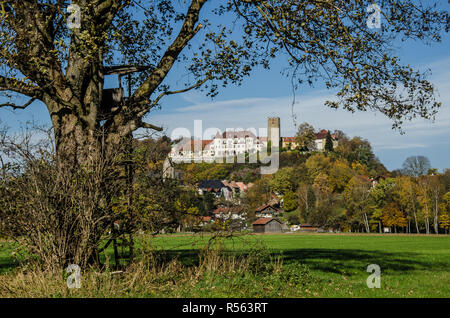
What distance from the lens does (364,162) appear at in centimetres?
Answer: 16162

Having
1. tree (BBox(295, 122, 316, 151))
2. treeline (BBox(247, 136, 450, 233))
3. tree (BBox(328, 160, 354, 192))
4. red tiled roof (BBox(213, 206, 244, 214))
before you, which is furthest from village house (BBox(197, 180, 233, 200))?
tree (BBox(295, 122, 316, 151))

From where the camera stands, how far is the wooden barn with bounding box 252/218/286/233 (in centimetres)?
10200

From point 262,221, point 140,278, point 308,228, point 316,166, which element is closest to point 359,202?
point 308,228

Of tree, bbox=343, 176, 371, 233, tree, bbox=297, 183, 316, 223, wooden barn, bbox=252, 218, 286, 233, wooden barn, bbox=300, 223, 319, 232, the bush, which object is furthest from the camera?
tree, bbox=297, 183, 316, 223

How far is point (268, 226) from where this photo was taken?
345ft

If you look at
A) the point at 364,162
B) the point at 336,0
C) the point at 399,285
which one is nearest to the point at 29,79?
the point at 336,0

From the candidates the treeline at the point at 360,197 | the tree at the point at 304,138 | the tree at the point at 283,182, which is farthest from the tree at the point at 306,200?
the tree at the point at 304,138

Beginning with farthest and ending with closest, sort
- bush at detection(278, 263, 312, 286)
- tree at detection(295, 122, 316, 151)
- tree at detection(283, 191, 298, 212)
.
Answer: tree at detection(295, 122, 316, 151) < tree at detection(283, 191, 298, 212) < bush at detection(278, 263, 312, 286)

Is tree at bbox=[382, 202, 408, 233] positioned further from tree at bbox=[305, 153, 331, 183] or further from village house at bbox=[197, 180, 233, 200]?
village house at bbox=[197, 180, 233, 200]

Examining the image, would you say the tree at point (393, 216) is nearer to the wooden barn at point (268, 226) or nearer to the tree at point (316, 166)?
the wooden barn at point (268, 226)

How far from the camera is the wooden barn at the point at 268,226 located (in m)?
102

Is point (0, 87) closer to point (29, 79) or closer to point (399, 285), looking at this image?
point (29, 79)

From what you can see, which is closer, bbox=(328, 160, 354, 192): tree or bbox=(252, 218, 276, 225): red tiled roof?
bbox=(252, 218, 276, 225): red tiled roof
